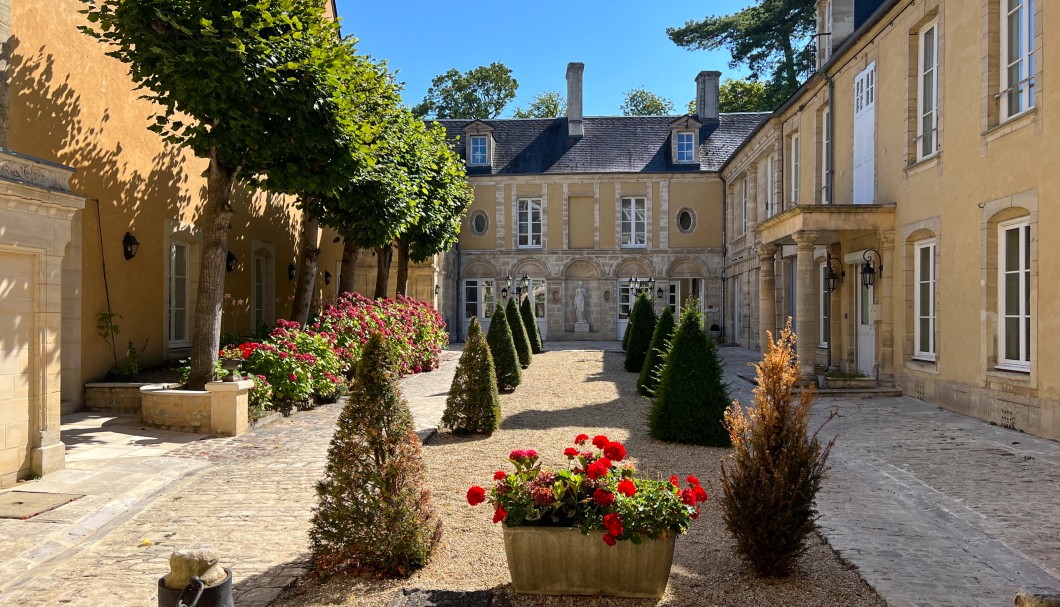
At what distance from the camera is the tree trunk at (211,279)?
977cm

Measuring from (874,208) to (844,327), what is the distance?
3.21 m

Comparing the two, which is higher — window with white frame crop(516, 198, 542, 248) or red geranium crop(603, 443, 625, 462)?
window with white frame crop(516, 198, 542, 248)

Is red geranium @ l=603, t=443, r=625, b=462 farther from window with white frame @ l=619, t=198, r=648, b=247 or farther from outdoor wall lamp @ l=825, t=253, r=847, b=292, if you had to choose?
window with white frame @ l=619, t=198, r=648, b=247

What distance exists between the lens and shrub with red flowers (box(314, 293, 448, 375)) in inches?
534

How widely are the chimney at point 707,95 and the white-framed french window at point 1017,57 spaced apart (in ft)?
73.4

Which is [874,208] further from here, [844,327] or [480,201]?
[480,201]

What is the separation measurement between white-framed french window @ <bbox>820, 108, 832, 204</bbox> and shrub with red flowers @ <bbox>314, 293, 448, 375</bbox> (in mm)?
9670

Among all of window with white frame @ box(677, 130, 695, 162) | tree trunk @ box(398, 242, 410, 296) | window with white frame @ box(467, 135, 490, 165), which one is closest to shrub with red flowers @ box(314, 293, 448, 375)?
tree trunk @ box(398, 242, 410, 296)

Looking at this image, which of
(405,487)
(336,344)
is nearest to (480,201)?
(336,344)

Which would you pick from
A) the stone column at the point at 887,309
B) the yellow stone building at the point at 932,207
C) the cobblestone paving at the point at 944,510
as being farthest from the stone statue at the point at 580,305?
the cobblestone paving at the point at 944,510

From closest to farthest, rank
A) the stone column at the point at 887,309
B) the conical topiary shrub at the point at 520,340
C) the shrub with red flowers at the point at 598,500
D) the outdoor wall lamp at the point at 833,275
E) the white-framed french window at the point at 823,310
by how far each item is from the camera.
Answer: the shrub with red flowers at the point at 598,500 < the stone column at the point at 887,309 < the outdoor wall lamp at the point at 833,275 < the white-framed french window at the point at 823,310 < the conical topiary shrub at the point at 520,340

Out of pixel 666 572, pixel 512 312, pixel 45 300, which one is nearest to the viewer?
pixel 666 572

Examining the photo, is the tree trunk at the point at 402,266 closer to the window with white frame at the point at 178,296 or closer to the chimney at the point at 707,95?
the window with white frame at the point at 178,296

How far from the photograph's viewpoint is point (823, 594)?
159 inches
